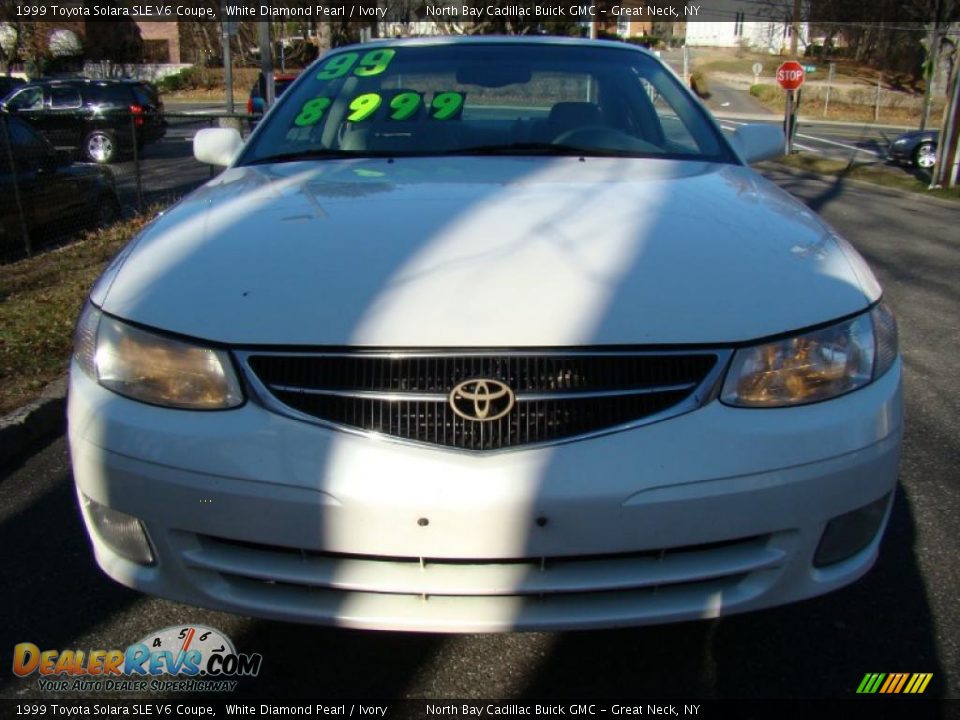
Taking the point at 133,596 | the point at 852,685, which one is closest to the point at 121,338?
the point at 133,596

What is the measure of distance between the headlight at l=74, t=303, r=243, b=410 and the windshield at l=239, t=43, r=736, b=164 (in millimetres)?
1363

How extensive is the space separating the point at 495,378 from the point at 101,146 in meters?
13.4

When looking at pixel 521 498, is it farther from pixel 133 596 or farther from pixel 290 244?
pixel 133 596

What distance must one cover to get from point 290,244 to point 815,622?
5.81ft

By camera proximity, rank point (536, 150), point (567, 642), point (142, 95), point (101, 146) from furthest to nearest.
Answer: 1. point (142, 95)
2. point (101, 146)
3. point (536, 150)
4. point (567, 642)

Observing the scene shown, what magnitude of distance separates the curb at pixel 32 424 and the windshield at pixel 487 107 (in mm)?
1555

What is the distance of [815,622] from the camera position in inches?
97.7

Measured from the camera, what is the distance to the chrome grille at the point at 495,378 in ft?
6.08

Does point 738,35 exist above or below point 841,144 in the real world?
above

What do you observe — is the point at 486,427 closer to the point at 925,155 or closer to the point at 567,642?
the point at 567,642

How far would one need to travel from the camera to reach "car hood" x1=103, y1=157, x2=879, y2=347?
1.90m

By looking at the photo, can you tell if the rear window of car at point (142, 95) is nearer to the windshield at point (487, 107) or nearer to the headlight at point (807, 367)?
the windshield at point (487, 107)

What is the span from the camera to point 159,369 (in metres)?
1.97

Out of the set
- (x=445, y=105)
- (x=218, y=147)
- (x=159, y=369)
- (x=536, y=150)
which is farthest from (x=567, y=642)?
(x=218, y=147)
